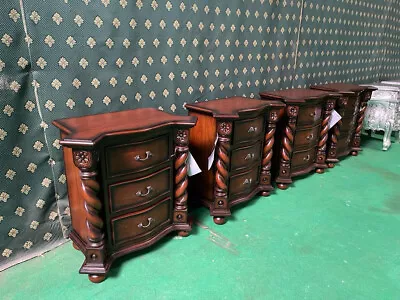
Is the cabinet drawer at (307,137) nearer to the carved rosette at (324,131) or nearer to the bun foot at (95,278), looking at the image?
the carved rosette at (324,131)

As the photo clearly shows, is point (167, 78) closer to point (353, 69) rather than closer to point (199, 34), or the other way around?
point (199, 34)

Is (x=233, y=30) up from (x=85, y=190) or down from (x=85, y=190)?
up

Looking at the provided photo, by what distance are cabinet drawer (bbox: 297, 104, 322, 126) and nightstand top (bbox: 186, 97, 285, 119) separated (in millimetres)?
438

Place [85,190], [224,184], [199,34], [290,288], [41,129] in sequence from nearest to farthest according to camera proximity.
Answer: [85,190] → [290,288] → [41,129] → [224,184] → [199,34]

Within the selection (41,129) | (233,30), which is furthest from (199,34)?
(41,129)

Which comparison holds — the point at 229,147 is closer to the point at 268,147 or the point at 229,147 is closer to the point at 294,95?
the point at 268,147

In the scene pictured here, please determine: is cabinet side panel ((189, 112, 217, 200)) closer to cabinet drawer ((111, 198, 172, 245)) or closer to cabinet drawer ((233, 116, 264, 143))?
cabinet drawer ((233, 116, 264, 143))

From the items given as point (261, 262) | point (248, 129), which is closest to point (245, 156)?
point (248, 129)

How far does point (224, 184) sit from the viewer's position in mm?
2172

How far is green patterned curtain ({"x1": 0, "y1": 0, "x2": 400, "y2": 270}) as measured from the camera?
1601 millimetres

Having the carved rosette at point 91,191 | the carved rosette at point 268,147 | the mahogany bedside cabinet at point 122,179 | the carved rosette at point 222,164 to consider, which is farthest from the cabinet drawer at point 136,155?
the carved rosette at point 268,147

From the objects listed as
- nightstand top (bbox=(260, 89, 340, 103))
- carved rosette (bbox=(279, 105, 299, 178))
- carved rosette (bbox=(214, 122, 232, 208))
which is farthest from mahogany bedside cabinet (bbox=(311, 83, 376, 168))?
carved rosette (bbox=(214, 122, 232, 208))

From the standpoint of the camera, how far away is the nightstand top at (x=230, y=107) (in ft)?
6.61

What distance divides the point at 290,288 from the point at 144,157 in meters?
1.08
